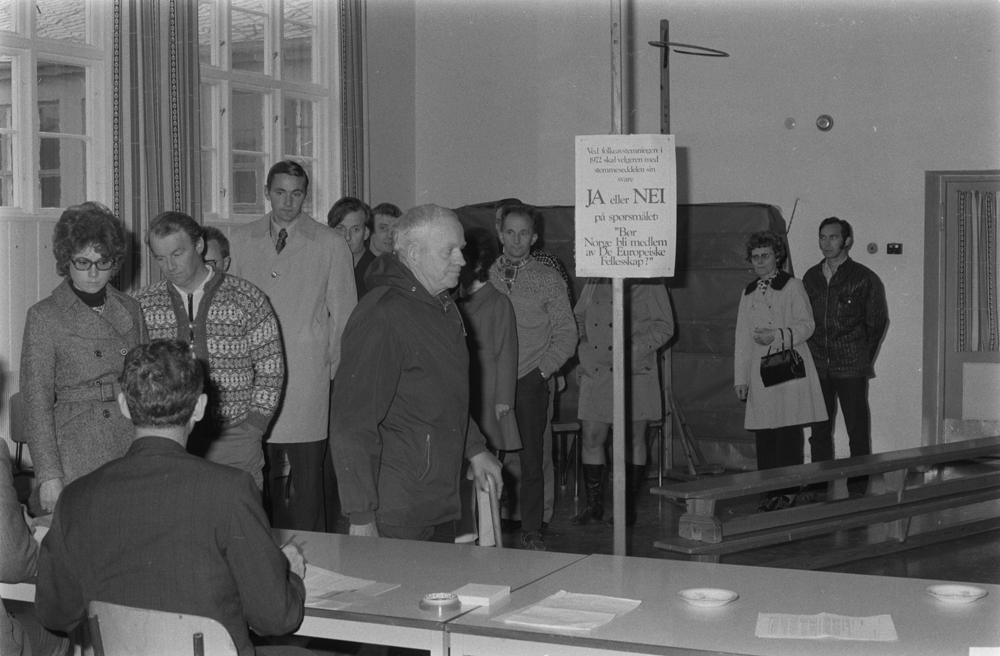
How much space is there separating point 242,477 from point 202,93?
609 centimetres

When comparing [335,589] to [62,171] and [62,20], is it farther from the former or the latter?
[62,20]

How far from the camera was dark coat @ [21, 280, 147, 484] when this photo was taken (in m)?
3.52

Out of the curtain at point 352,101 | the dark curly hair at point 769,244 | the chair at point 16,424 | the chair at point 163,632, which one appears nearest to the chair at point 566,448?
the dark curly hair at point 769,244

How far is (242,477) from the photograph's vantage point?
221 centimetres

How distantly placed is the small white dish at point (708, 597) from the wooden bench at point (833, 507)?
7.37 feet

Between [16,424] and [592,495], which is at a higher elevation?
[16,424]

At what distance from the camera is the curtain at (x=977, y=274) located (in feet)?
27.6

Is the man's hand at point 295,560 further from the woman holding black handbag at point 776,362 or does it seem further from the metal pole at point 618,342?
the woman holding black handbag at point 776,362

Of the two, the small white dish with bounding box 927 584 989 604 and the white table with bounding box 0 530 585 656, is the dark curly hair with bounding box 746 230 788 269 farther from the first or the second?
the small white dish with bounding box 927 584 989 604

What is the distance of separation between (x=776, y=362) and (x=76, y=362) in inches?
159

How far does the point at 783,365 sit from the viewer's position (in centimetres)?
635

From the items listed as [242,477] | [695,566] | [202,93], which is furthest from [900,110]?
[242,477]

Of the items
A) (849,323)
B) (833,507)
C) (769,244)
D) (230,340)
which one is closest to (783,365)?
(769,244)

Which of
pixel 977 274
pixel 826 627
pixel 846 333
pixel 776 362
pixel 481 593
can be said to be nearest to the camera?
pixel 826 627
